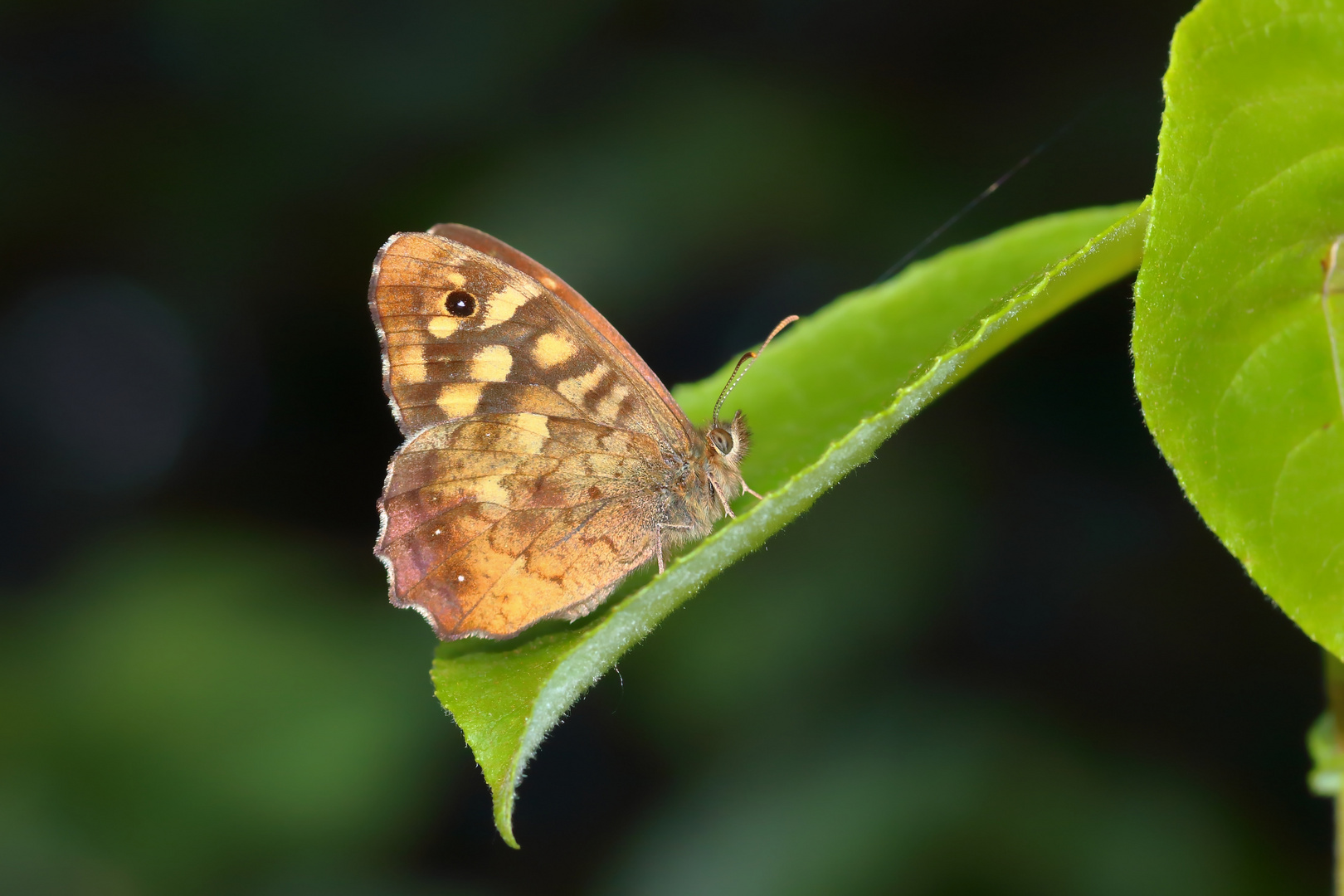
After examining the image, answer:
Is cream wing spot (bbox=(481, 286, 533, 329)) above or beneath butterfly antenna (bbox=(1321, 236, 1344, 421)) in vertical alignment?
beneath

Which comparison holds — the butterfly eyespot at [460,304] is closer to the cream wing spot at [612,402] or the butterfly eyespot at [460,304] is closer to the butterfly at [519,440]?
the butterfly at [519,440]

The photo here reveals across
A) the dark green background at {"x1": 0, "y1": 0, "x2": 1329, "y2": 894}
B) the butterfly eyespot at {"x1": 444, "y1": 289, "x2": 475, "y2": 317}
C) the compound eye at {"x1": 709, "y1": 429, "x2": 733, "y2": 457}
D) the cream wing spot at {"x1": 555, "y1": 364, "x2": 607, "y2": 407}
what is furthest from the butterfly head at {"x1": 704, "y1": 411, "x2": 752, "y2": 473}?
the dark green background at {"x1": 0, "y1": 0, "x2": 1329, "y2": 894}

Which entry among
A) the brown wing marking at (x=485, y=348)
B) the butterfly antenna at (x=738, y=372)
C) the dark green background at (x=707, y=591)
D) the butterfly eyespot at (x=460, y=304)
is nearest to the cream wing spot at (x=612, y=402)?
the brown wing marking at (x=485, y=348)

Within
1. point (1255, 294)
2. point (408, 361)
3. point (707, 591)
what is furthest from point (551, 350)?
point (707, 591)

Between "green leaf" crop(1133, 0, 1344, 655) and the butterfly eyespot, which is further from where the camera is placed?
the butterfly eyespot

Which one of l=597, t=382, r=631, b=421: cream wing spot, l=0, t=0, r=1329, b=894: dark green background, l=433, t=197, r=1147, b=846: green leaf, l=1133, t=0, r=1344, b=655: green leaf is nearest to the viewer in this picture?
l=1133, t=0, r=1344, b=655: green leaf

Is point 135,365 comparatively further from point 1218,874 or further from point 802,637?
point 1218,874

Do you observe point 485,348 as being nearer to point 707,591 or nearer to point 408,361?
point 408,361

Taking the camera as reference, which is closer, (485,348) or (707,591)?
(485,348)

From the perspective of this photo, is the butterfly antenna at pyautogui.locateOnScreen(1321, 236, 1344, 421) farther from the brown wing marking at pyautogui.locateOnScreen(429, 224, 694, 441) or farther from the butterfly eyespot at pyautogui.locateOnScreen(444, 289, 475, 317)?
the butterfly eyespot at pyautogui.locateOnScreen(444, 289, 475, 317)
